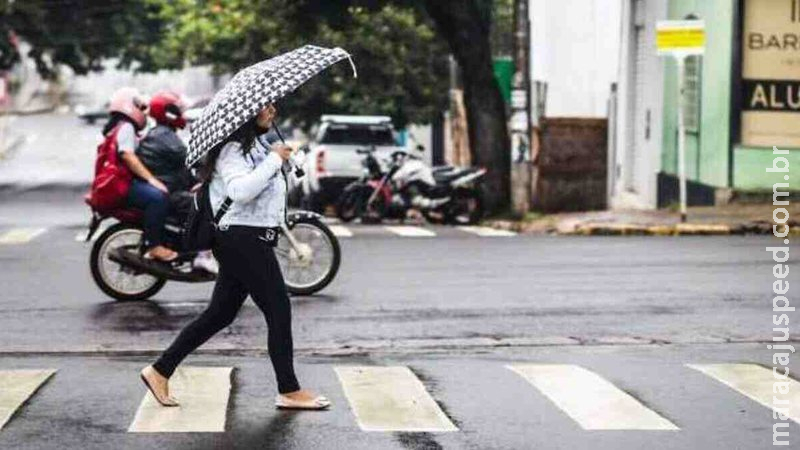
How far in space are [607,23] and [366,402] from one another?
28.8m

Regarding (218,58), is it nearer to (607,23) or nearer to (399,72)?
(399,72)

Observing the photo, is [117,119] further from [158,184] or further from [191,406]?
[191,406]

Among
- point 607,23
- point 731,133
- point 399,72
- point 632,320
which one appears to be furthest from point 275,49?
point 632,320

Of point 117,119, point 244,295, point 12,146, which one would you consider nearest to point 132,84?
point 12,146

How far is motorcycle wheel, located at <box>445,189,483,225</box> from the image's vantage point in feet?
101

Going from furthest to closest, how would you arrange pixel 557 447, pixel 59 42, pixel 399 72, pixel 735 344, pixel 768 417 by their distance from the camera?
pixel 59 42 → pixel 399 72 → pixel 735 344 → pixel 768 417 → pixel 557 447

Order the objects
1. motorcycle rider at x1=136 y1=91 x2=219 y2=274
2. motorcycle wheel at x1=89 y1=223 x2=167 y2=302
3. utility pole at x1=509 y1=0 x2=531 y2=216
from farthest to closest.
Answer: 1. utility pole at x1=509 y1=0 x2=531 y2=216
2. motorcycle wheel at x1=89 y1=223 x2=167 y2=302
3. motorcycle rider at x1=136 y1=91 x2=219 y2=274

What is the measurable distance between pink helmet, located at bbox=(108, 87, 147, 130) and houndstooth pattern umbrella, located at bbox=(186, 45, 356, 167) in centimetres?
543

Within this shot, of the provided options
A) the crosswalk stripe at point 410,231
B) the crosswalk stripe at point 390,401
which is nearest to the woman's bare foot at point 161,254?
the crosswalk stripe at point 390,401

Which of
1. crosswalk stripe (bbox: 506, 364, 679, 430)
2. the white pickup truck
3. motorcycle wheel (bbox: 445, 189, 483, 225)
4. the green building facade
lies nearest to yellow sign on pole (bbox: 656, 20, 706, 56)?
the green building facade

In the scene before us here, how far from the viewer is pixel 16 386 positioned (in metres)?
11.3

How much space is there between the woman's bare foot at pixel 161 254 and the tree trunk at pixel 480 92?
52.4 ft

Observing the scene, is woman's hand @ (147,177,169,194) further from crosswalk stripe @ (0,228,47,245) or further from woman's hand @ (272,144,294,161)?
crosswalk stripe @ (0,228,47,245)

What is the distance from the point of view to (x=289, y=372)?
10570mm
